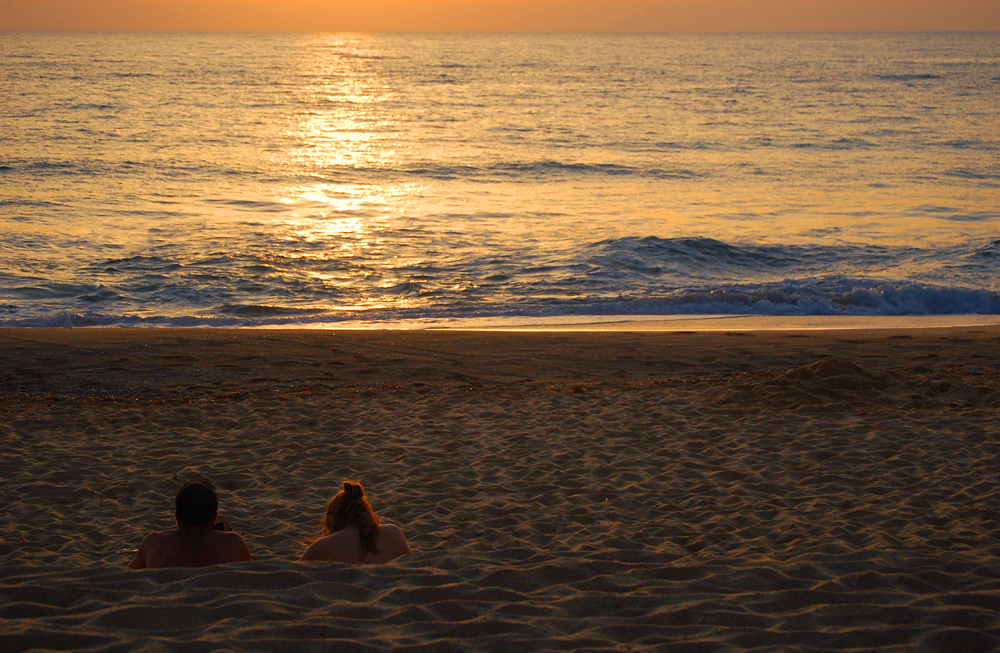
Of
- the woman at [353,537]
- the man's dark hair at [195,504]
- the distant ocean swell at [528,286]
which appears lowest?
the woman at [353,537]

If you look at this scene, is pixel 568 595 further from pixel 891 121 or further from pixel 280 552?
pixel 891 121

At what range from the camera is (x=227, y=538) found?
13.7 ft

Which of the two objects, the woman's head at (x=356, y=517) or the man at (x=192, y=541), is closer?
the man at (x=192, y=541)

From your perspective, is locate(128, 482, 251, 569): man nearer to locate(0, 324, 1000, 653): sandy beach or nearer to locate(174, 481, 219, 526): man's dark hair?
locate(174, 481, 219, 526): man's dark hair

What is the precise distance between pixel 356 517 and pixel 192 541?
2.83ft

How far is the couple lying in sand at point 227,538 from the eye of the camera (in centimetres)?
407

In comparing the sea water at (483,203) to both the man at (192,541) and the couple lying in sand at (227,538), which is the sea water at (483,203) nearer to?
the couple lying in sand at (227,538)

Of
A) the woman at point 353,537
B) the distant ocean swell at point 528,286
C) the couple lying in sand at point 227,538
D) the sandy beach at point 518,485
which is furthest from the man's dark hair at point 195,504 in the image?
the distant ocean swell at point 528,286

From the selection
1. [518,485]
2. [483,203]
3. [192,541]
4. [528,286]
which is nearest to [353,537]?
[192,541]

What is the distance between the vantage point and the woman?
423cm

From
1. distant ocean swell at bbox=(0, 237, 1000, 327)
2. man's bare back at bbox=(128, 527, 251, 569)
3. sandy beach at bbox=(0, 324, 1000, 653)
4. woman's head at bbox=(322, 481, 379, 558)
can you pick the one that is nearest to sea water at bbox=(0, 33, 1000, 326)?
distant ocean swell at bbox=(0, 237, 1000, 327)

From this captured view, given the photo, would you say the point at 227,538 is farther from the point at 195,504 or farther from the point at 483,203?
the point at 483,203

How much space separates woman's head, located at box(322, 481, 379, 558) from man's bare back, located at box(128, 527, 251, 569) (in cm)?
55

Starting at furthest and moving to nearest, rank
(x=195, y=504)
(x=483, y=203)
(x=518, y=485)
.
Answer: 1. (x=483, y=203)
2. (x=518, y=485)
3. (x=195, y=504)
